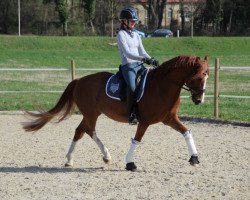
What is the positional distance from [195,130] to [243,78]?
12.1 meters

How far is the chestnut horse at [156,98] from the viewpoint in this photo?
751 centimetres

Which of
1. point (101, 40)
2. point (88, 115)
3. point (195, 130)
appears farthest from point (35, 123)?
point (101, 40)

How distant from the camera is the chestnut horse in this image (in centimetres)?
751

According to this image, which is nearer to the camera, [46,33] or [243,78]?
[243,78]

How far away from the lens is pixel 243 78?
2328 centimetres

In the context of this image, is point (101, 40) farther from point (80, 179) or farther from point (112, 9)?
point (80, 179)

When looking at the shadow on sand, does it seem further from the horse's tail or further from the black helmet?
the black helmet

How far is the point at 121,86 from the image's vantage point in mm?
7941

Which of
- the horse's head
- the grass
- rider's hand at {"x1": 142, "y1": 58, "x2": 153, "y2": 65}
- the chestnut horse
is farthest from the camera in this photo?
the grass

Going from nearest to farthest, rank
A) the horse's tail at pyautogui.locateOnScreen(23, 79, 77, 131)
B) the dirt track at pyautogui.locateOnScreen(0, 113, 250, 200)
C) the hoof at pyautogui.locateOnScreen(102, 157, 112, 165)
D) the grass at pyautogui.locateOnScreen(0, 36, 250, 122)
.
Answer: the dirt track at pyautogui.locateOnScreen(0, 113, 250, 200), the hoof at pyautogui.locateOnScreen(102, 157, 112, 165), the horse's tail at pyautogui.locateOnScreen(23, 79, 77, 131), the grass at pyautogui.locateOnScreen(0, 36, 250, 122)

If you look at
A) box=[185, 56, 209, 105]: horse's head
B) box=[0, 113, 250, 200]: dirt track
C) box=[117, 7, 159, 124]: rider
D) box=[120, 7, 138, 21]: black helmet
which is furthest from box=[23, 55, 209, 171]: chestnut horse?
box=[120, 7, 138, 21]: black helmet

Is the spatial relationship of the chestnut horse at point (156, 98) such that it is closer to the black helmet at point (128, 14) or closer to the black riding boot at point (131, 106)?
the black riding boot at point (131, 106)

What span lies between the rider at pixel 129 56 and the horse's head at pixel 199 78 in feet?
2.06

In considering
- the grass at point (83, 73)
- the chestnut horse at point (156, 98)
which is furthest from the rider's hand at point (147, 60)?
the grass at point (83, 73)
